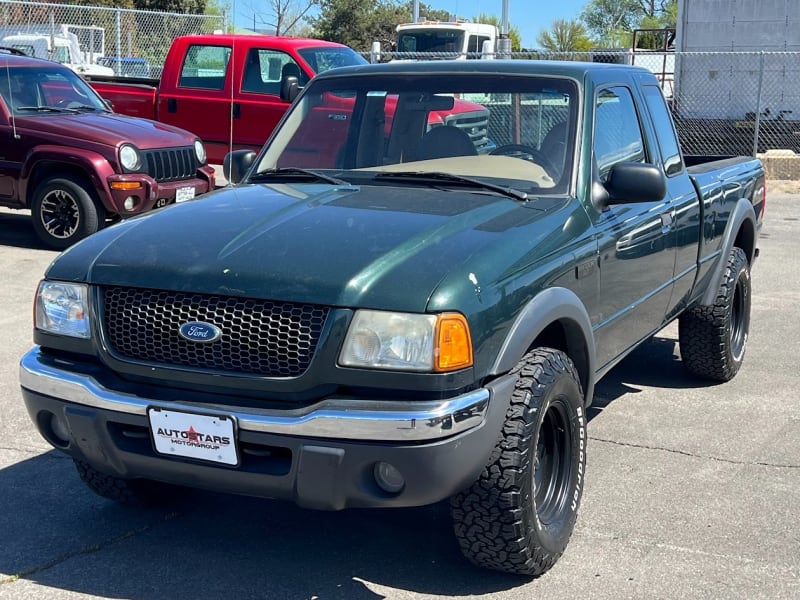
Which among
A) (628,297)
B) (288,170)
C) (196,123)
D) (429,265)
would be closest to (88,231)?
(196,123)

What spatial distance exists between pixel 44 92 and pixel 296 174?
7.03 meters

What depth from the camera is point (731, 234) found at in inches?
240

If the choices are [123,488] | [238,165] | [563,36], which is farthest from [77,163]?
[563,36]

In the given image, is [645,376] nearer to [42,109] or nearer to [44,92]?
[42,109]

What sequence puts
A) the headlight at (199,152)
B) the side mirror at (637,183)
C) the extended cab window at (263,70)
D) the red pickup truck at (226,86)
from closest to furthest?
1. the side mirror at (637,183)
2. the headlight at (199,152)
3. the red pickup truck at (226,86)
4. the extended cab window at (263,70)

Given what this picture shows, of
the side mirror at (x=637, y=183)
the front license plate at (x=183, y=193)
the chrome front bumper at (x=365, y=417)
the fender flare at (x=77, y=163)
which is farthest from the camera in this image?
the front license plate at (x=183, y=193)

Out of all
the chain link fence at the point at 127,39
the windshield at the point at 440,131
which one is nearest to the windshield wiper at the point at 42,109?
the windshield at the point at 440,131

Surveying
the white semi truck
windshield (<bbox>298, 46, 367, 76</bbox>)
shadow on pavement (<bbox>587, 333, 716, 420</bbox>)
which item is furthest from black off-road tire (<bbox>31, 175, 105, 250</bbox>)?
the white semi truck

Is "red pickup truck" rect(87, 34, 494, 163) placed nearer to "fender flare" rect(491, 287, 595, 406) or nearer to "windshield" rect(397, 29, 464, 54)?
"windshield" rect(397, 29, 464, 54)

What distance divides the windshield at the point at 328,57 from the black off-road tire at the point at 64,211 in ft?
12.2

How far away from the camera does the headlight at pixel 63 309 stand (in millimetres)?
3639

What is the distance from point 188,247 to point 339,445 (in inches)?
35.3

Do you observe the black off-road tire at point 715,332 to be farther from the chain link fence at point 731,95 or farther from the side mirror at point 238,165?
the chain link fence at point 731,95

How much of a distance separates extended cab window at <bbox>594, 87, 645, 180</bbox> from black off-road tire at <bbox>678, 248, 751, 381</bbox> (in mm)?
1226
